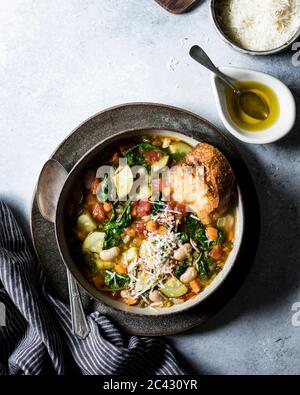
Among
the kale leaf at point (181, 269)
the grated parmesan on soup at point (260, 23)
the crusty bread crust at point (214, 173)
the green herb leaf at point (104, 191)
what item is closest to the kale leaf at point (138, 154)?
the green herb leaf at point (104, 191)

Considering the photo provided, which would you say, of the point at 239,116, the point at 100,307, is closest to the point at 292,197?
the point at 239,116

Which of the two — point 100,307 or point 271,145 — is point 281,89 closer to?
point 271,145

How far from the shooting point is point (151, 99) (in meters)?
3.76

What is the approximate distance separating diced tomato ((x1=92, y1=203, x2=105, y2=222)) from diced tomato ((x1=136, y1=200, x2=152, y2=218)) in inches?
7.9

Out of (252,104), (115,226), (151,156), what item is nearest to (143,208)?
(115,226)

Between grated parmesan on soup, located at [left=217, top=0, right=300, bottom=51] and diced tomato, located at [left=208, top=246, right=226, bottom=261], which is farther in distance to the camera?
grated parmesan on soup, located at [left=217, top=0, right=300, bottom=51]

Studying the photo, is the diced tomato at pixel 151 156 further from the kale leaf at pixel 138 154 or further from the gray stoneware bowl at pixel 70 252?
Answer: the gray stoneware bowl at pixel 70 252

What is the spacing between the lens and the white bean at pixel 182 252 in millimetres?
3473

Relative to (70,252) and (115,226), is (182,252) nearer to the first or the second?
(115,226)

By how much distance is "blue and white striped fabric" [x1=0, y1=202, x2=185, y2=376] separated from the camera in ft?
11.7

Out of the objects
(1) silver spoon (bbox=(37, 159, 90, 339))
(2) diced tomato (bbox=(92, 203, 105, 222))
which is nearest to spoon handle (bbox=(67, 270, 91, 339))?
(1) silver spoon (bbox=(37, 159, 90, 339))

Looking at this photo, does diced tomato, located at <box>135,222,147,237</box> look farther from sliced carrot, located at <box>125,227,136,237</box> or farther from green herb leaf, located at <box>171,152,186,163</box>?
green herb leaf, located at <box>171,152,186,163</box>

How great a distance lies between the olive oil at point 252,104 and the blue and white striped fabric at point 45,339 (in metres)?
1.37
